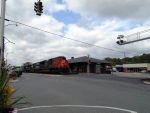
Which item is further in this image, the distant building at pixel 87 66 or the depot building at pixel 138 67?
the depot building at pixel 138 67

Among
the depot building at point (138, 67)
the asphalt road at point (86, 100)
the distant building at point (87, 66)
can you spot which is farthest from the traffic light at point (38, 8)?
the depot building at point (138, 67)

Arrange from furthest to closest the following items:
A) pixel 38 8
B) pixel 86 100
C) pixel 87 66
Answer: pixel 87 66
pixel 38 8
pixel 86 100

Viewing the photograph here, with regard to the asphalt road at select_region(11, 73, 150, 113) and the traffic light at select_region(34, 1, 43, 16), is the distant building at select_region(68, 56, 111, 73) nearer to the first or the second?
the traffic light at select_region(34, 1, 43, 16)

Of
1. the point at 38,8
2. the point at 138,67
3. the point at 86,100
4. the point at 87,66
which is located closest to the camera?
the point at 86,100

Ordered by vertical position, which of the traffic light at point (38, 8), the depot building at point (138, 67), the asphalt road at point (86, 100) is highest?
the traffic light at point (38, 8)

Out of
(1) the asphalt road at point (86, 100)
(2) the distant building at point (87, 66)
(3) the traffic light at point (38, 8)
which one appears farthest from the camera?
(2) the distant building at point (87, 66)

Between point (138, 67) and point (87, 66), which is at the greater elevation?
point (87, 66)

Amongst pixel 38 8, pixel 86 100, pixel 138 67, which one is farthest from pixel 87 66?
pixel 138 67

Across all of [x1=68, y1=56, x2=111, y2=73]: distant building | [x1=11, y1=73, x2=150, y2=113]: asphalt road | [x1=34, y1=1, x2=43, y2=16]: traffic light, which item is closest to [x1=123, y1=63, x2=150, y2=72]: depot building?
[x1=68, y1=56, x2=111, y2=73]: distant building

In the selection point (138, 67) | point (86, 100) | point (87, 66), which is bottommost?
point (86, 100)

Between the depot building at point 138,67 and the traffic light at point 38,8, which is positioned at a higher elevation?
the traffic light at point 38,8

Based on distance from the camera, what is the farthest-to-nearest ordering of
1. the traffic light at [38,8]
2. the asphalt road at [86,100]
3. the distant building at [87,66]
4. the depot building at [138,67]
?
the depot building at [138,67] < the distant building at [87,66] < the traffic light at [38,8] < the asphalt road at [86,100]

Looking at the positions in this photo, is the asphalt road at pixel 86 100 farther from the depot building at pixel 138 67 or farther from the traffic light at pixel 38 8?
the depot building at pixel 138 67

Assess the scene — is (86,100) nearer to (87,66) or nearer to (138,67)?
(87,66)
